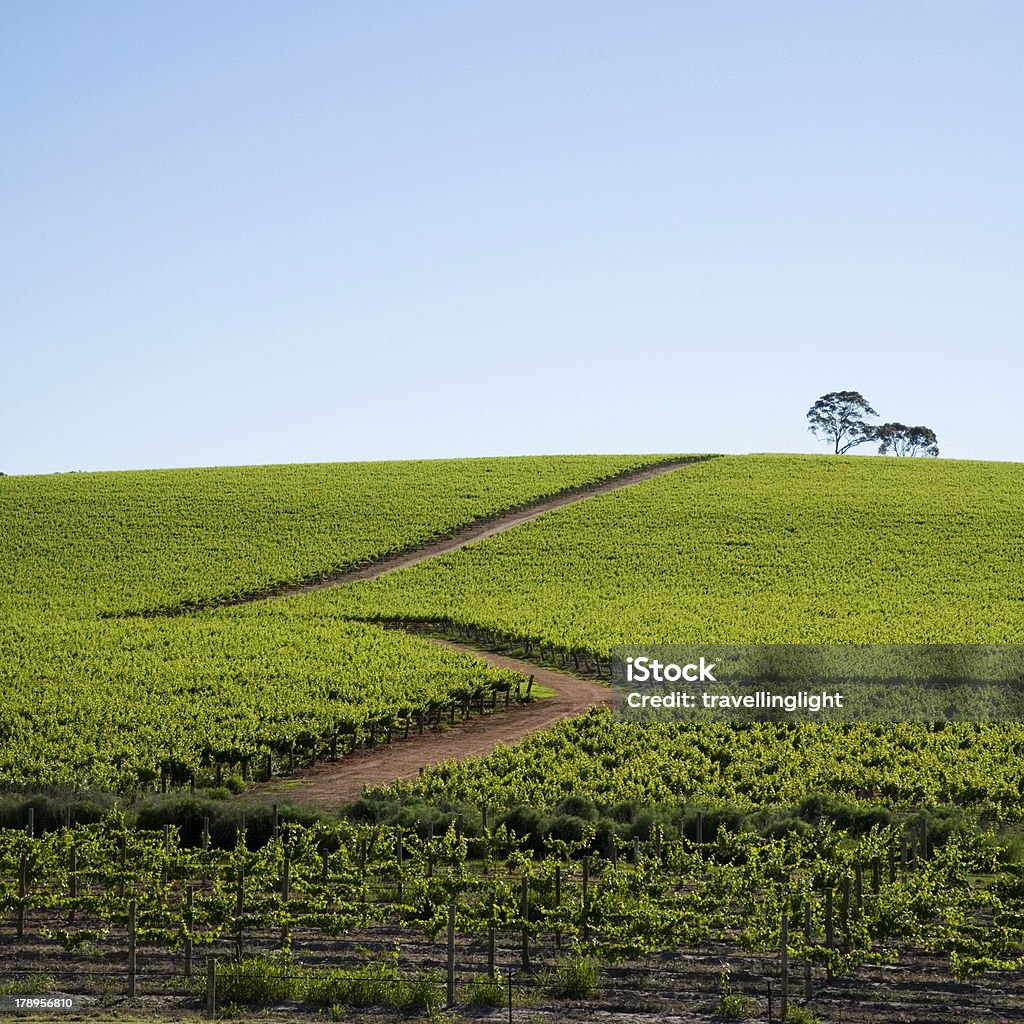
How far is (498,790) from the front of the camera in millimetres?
28406

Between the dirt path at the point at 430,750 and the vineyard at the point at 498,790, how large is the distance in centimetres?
82

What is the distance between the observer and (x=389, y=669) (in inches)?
1684

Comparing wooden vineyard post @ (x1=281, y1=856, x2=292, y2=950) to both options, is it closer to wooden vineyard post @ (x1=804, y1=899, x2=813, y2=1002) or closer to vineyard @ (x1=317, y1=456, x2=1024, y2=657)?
wooden vineyard post @ (x1=804, y1=899, x2=813, y2=1002)

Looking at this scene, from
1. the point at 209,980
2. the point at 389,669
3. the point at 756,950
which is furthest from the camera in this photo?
the point at 389,669

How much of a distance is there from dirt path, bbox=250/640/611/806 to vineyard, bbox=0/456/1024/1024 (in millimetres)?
825

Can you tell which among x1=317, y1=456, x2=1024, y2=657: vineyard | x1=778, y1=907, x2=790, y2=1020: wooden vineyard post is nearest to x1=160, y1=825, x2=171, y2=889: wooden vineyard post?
x1=778, y1=907, x2=790, y2=1020: wooden vineyard post

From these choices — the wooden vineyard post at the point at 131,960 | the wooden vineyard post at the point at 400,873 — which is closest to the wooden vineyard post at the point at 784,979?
the wooden vineyard post at the point at 400,873

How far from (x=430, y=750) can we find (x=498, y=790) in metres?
7.43

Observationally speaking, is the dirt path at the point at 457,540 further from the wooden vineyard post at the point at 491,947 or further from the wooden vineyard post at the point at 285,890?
the wooden vineyard post at the point at 491,947

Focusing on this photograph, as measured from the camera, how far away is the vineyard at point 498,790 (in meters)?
16.4

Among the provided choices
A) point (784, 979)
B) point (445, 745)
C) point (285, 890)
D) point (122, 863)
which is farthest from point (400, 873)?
point (445, 745)

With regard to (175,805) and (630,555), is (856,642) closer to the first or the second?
(630,555)

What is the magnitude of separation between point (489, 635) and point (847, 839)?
2849 centimetres

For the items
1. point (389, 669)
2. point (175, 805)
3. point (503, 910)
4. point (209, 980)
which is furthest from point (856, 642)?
point (209, 980)
